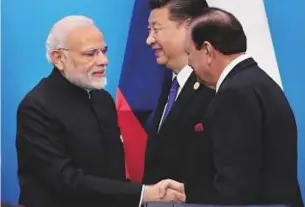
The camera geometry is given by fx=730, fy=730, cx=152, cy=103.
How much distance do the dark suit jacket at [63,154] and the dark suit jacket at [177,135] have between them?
5.2 inches

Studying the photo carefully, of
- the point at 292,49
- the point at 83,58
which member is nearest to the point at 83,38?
the point at 83,58

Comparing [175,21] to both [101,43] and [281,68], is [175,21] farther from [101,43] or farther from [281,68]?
[281,68]

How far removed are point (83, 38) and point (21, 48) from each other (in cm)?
85

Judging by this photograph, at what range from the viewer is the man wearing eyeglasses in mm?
2375

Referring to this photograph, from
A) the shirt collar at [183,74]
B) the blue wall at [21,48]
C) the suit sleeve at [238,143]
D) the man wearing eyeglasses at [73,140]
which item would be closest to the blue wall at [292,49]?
the blue wall at [21,48]

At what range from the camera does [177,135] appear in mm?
2459

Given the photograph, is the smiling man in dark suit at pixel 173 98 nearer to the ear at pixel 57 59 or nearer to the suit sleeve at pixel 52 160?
the suit sleeve at pixel 52 160

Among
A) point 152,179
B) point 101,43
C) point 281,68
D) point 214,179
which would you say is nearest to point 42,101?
point 101,43

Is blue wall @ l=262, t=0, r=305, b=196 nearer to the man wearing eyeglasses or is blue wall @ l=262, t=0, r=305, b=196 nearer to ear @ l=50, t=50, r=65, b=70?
the man wearing eyeglasses

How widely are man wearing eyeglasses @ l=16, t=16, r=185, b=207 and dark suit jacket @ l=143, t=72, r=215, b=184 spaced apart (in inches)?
4.2

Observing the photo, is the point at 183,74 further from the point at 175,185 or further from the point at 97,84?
the point at 175,185

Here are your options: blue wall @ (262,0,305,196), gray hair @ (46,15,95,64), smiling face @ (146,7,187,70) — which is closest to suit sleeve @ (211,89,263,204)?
smiling face @ (146,7,187,70)

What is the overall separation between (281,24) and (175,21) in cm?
85

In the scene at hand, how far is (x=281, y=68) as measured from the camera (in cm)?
330
